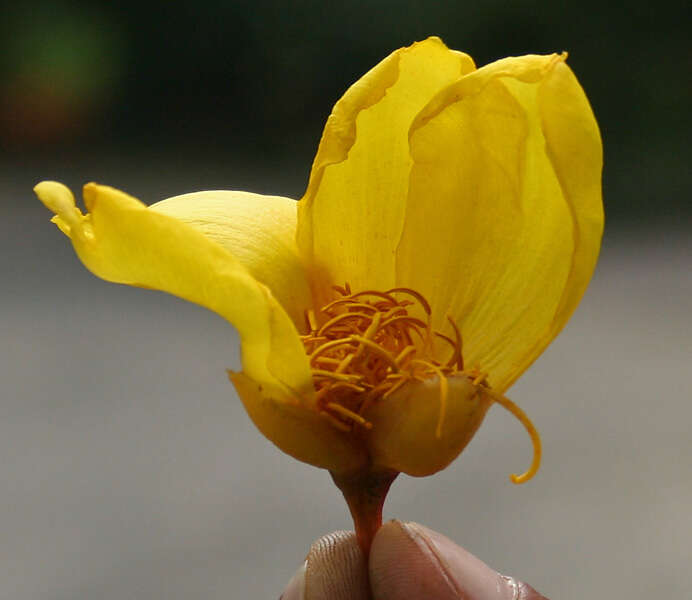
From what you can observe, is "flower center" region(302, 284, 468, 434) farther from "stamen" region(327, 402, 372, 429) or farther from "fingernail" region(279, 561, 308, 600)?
"fingernail" region(279, 561, 308, 600)

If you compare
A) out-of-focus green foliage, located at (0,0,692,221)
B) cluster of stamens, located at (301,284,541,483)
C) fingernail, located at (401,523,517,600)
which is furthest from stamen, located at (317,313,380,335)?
out-of-focus green foliage, located at (0,0,692,221)

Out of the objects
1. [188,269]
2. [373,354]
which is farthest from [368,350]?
[188,269]

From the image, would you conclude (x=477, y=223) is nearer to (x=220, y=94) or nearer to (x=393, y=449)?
(x=393, y=449)

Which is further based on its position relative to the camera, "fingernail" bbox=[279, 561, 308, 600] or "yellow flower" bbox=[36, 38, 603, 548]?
"fingernail" bbox=[279, 561, 308, 600]

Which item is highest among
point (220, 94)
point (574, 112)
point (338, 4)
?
point (574, 112)

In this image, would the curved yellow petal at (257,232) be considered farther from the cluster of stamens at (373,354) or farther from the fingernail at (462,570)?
the fingernail at (462,570)

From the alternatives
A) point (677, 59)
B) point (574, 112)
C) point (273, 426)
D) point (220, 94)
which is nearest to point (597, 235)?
point (574, 112)
